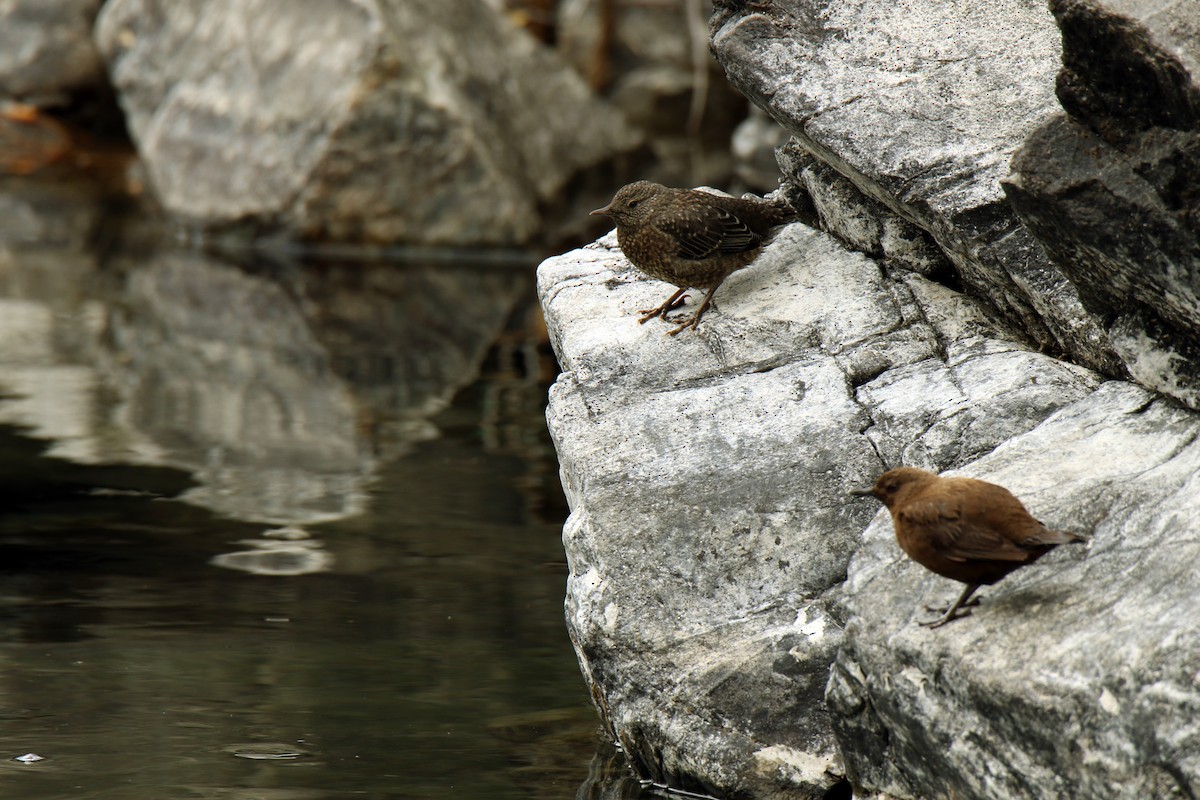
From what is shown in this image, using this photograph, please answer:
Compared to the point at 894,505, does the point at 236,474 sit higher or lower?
lower

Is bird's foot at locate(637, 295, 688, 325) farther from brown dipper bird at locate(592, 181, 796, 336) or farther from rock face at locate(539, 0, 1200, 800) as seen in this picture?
rock face at locate(539, 0, 1200, 800)

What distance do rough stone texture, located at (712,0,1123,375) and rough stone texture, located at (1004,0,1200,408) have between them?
0.48m

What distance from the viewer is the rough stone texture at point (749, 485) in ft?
14.7

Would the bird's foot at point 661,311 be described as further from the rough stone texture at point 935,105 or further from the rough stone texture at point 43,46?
the rough stone texture at point 43,46

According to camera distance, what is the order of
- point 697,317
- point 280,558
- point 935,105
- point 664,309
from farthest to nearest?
point 280,558, point 664,309, point 697,317, point 935,105

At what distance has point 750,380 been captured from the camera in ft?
17.0

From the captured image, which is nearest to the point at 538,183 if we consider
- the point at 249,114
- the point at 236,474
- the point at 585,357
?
the point at 249,114

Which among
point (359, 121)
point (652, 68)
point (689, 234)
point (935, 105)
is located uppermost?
point (935, 105)

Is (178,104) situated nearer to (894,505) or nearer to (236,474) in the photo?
(236,474)

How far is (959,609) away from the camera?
12.7ft

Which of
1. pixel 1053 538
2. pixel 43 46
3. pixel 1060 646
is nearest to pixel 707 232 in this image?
pixel 1053 538

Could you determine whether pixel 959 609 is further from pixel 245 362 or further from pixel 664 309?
pixel 245 362

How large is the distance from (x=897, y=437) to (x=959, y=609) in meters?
0.99

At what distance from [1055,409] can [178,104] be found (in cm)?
1347
